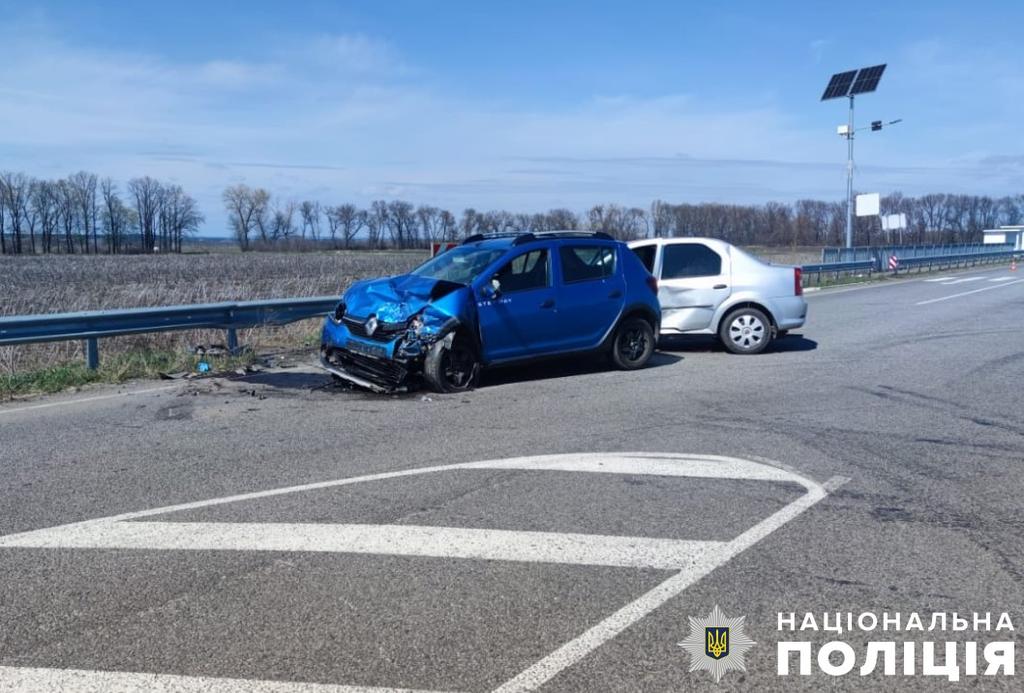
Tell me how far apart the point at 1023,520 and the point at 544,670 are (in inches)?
138

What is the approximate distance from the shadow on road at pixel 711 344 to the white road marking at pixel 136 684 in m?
10.8

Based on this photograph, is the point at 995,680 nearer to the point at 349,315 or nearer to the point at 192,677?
the point at 192,677

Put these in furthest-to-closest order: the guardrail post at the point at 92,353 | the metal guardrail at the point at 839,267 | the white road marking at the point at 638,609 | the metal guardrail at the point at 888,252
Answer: the metal guardrail at the point at 888,252
the metal guardrail at the point at 839,267
the guardrail post at the point at 92,353
the white road marking at the point at 638,609

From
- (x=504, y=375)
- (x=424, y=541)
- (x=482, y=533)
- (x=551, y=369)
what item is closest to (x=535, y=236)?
(x=504, y=375)

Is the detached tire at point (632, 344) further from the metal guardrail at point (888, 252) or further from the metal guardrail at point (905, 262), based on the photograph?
the metal guardrail at point (888, 252)

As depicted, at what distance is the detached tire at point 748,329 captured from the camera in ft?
43.4

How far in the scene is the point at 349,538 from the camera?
5.03m

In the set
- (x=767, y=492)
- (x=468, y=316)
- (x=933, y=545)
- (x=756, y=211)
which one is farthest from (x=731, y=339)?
(x=756, y=211)

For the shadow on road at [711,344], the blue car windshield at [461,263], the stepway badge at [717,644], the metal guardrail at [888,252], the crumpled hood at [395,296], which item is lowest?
the stepway badge at [717,644]

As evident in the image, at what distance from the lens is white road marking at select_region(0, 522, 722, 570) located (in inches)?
188

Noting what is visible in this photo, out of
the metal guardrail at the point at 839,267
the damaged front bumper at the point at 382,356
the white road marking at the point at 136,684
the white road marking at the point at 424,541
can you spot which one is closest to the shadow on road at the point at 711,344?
the damaged front bumper at the point at 382,356

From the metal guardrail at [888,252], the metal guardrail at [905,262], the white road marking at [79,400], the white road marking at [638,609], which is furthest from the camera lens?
the metal guardrail at [888,252]

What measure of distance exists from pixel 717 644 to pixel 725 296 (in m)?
9.92

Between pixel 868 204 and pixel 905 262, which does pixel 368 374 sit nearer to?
pixel 905 262
